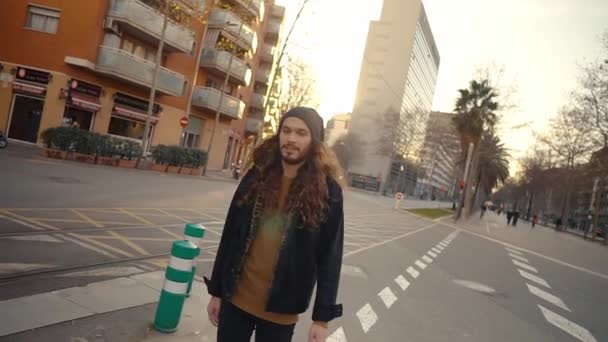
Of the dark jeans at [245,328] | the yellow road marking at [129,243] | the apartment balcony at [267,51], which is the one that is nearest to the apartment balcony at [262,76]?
the apartment balcony at [267,51]

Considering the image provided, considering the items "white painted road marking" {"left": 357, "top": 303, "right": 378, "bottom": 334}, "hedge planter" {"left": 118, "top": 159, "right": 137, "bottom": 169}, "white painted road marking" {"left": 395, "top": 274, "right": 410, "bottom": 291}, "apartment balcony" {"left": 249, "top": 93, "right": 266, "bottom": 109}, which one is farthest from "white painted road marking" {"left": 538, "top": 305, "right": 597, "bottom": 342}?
"apartment balcony" {"left": 249, "top": 93, "right": 266, "bottom": 109}

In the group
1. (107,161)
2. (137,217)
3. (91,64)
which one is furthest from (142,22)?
(137,217)

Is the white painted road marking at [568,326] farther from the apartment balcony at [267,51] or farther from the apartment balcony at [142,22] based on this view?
the apartment balcony at [267,51]

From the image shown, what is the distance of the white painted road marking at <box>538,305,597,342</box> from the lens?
21.7 ft

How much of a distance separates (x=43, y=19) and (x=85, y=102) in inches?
184

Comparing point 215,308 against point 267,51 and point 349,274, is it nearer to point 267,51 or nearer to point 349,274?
point 349,274

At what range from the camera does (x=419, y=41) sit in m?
102

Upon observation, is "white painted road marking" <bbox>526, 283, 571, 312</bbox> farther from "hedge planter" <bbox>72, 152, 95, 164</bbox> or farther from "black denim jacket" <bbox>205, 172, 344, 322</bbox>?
"hedge planter" <bbox>72, 152, 95, 164</bbox>

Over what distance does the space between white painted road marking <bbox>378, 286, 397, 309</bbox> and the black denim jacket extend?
4381 mm

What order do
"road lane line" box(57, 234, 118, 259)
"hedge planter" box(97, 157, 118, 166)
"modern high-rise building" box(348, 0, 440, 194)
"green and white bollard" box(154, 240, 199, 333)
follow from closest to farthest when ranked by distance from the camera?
"green and white bollard" box(154, 240, 199, 333) < "road lane line" box(57, 234, 118, 259) < "hedge planter" box(97, 157, 118, 166) < "modern high-rise building" box(348, 0, 440, 194)

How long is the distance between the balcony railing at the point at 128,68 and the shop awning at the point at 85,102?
1603 mm

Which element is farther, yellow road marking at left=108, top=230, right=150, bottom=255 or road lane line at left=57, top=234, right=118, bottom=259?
yellow road marking at left=108, top=230, right=150, bottom=255

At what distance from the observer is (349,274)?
8250 millimetres

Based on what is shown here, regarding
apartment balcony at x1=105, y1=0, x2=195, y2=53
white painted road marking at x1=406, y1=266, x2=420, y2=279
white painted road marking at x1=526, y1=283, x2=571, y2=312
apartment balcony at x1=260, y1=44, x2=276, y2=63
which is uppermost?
apartment balcony at x1=260, y1=44, x2=276, y2=63
